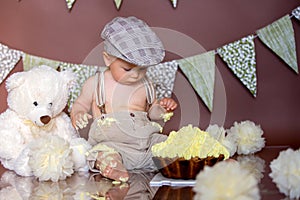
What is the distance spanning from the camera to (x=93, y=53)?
1.43 m

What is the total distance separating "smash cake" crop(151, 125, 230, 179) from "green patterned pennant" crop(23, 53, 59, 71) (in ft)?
1.74

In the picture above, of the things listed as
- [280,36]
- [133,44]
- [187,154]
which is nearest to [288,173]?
[187,154]

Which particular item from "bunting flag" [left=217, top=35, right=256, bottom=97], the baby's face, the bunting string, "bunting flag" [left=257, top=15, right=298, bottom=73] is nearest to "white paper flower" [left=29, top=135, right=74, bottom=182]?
the baby's face

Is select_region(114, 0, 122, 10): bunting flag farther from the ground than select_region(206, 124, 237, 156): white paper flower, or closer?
farther from the ground

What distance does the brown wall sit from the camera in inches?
56.1

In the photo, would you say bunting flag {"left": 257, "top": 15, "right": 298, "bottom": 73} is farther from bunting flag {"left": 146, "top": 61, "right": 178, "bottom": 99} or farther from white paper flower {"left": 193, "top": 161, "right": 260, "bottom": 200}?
white paper flower {"left": 193, "top": 161, "right": 260, "bottom": 200}

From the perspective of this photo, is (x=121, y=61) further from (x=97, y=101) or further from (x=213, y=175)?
(x=213, y=175)

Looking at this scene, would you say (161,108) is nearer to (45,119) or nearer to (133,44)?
(133,44)

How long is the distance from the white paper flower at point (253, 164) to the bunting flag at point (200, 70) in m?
0.25

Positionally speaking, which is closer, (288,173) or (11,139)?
(288,173)

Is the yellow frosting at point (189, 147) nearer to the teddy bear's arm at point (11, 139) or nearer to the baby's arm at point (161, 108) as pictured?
the baby's arm at point (161, 108)

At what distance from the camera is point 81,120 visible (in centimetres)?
117

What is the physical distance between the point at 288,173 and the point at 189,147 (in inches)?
8.6

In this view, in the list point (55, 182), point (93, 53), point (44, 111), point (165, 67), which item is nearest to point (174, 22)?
point (165, 67)
